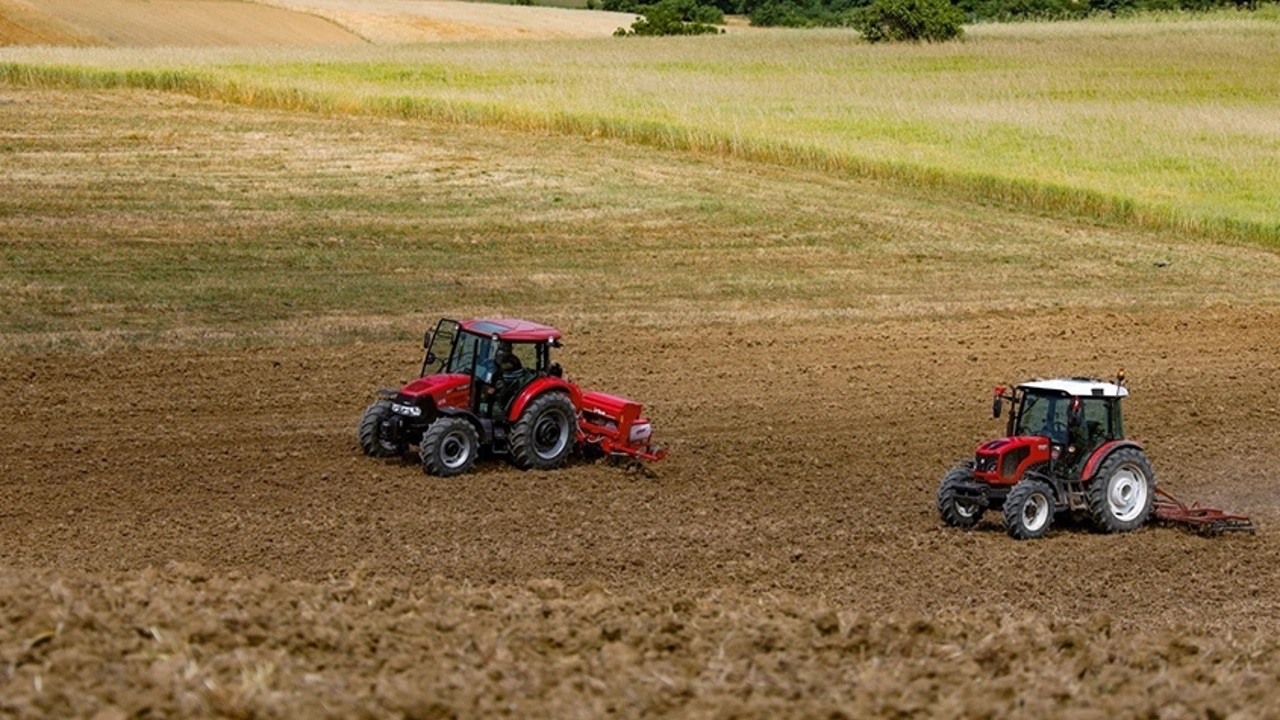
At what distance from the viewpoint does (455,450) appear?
16.5m

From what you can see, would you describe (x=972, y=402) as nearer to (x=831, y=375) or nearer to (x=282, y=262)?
(x=831, y=375)

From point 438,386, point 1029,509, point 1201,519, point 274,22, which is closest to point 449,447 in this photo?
point 438,386

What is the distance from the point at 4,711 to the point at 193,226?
21.8 metres

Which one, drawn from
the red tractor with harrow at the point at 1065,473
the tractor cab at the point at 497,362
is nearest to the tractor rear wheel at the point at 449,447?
the tractor cab at the point at 497,362

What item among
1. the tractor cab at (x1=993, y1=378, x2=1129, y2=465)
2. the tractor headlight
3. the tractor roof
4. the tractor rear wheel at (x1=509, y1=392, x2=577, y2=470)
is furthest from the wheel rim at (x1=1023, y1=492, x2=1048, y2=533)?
the tractor headlight

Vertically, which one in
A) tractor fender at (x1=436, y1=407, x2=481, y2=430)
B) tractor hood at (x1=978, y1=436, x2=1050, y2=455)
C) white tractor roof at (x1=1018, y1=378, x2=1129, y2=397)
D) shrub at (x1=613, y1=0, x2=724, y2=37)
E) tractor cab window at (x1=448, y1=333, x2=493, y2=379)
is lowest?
tractor fender at (x1=436, y1=407, x2=481, y2=430)

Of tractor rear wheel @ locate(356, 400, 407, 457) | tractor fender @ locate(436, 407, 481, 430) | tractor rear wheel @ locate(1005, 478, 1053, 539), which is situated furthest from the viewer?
tractor rear wheel @ locate(356, 400, 407, 457)

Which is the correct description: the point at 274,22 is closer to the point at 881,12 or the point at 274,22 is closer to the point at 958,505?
the point at 881,12

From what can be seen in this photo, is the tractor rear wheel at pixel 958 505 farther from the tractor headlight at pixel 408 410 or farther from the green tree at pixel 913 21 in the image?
the green tree at pixel 913 21

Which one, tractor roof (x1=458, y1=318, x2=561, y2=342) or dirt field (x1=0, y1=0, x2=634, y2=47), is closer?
tractor roof (x1=458, y1=318, x2=561, y2=342)

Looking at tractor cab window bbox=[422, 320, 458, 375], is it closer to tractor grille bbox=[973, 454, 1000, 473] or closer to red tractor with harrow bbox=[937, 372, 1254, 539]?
red tractor with harrow bbox=[937, 372, 1254, 539]

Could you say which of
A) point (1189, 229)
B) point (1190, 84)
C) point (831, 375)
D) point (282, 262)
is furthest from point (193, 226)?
point (1190, 84)

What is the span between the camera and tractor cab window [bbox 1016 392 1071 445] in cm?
1540

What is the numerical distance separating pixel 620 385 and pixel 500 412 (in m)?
3.98
